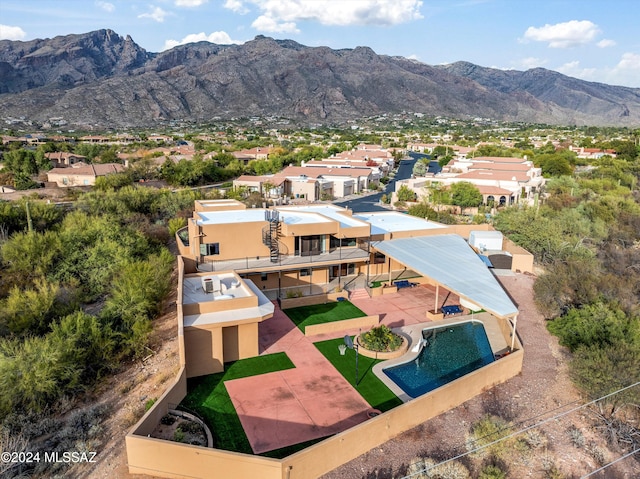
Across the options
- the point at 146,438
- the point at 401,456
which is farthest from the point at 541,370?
the point at 146,438

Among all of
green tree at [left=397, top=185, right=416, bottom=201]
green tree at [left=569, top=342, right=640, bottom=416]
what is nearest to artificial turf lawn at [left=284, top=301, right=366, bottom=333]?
green tree at [left=569, top=342, right=640, bottom=416]

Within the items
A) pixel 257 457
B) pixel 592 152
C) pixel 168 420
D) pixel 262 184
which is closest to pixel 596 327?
pixel 257 457

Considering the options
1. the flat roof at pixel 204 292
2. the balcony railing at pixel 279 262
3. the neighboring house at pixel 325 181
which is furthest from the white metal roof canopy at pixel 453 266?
the neighboring house at pixel 325 181

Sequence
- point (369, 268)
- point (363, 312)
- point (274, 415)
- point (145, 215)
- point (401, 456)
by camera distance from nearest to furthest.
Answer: point (401, 456), point (274, 415), point (363, 312), point (369, 268), point (145, 215)

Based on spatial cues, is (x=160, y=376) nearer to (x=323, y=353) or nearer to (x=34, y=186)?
(x=323, y=353)

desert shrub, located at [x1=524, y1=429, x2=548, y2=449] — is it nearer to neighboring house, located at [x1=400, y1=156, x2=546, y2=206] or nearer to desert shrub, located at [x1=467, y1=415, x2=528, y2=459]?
desert shrub, located at [x1=467, y1=415, x2=528, y2=459]
